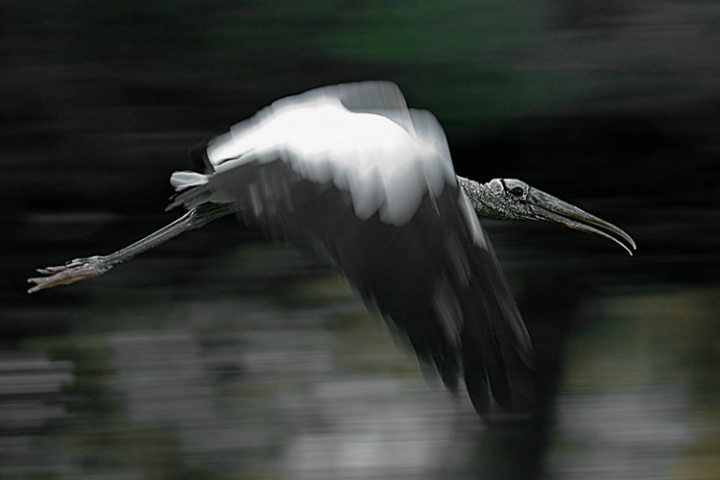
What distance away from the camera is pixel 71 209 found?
2.77m

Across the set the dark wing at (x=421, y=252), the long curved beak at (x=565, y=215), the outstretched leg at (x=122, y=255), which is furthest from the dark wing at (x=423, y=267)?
the long curved beak at (x=565, y=215)

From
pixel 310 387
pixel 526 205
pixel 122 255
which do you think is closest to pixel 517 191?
pixel 526 205

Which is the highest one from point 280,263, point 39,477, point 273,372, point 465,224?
point 465,224

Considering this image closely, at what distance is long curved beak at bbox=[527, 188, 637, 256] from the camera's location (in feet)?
8.59

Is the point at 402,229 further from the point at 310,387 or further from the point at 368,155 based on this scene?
the point at 310,387

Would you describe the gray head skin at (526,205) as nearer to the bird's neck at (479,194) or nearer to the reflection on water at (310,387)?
the bird's neck at (479,194)

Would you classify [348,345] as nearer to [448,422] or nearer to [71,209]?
[448,422]

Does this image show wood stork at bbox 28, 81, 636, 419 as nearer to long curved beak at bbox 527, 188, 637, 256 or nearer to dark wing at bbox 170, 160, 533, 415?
dark wing at bbox 170, 160, 533, 415

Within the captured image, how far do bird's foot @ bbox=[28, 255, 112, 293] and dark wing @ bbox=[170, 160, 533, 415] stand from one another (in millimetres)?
720

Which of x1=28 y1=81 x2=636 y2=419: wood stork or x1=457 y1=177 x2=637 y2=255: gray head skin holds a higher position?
x1=28 y1=81 x2=636 y2=419: wood stork

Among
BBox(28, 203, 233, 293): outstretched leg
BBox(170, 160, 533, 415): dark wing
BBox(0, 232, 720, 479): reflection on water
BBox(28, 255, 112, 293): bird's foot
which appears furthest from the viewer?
BBox(0, 232, 720, 479): reflection on water

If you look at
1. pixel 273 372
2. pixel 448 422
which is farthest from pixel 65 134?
pixel 448 422

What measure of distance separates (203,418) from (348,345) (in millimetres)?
352

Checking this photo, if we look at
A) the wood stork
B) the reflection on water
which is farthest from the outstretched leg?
the wood stork
